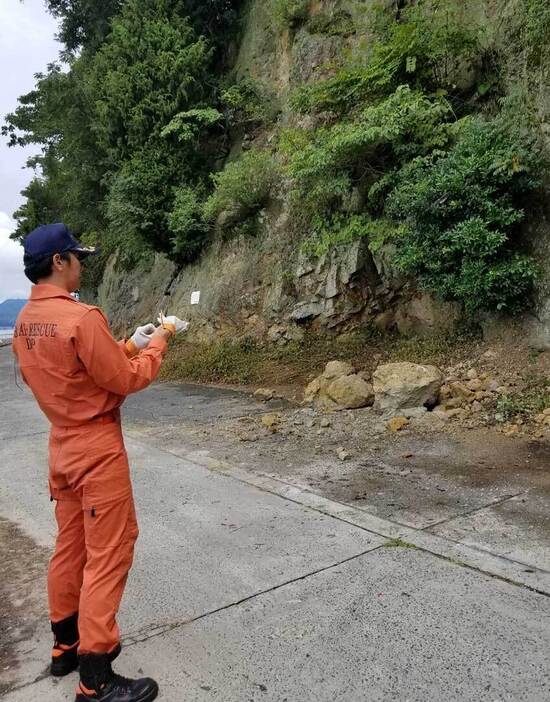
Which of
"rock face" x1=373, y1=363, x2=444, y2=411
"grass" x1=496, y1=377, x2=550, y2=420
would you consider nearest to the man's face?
"rock face" x1=373, y1=363, x2=444, y2=411

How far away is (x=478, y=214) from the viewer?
7031 mm

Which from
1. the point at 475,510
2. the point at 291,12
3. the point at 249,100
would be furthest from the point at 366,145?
the point at 249,100

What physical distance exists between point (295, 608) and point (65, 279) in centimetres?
194

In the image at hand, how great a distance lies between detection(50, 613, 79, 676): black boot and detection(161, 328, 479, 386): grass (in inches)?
258

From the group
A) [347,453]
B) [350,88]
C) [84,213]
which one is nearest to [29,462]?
[347,453]

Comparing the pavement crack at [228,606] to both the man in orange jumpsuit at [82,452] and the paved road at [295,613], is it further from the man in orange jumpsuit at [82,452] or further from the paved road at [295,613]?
the man in orange jumpsuit at [82,452]

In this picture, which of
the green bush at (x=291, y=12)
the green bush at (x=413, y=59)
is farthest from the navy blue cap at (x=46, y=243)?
the green bush at (x=291, y=12)

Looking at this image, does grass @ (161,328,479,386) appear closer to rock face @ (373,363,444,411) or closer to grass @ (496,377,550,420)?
rock face @ (373,363,444,411)

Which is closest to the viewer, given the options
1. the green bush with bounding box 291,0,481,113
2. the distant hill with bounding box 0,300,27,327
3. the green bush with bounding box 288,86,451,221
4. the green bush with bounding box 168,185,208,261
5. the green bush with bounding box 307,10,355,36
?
the green bush with bounding box 288,86,451,221

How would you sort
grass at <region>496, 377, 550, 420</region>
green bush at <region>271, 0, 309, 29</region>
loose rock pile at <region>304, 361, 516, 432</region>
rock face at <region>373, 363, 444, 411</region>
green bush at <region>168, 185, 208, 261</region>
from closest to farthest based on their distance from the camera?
grass at <region>496, 377, 550, 420</region> → loose rock pile at <region>304, 361, 516, 432</region> → rock face at <region>373, 363, 444, 411</region> → green bush at <region>271, 0, 309, 29</region> → green bush at <region>168, 185, 208, 261</region>

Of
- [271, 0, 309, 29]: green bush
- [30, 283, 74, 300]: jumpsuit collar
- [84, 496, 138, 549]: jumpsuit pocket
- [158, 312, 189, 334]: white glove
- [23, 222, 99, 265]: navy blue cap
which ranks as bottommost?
[84, 496, 138, 549]: jumpsuit pocket

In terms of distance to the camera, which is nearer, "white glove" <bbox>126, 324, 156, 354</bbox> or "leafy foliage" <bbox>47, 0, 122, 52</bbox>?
"white glove" <bbox>126, 324, 156, 354</bbox>

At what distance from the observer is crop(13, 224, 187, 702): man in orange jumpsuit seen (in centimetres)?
229

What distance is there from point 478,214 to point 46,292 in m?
5.91
